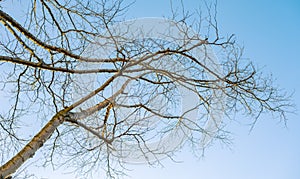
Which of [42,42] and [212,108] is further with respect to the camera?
[42,42]

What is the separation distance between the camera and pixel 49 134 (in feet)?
12.1

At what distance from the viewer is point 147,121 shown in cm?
383

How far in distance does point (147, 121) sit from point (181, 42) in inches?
40.0

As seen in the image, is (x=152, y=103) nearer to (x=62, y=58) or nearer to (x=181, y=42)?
(x=181, y=42)

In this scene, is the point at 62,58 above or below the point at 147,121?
above

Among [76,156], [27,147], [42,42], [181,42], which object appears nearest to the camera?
[27,147]

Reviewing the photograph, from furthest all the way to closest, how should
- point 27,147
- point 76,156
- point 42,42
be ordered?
point 42,42 → point 76,156 → point 27,147

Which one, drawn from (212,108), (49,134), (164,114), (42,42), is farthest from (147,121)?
(42,42)

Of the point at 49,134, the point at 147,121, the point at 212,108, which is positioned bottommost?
the point at 49,134

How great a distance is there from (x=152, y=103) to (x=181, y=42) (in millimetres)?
816

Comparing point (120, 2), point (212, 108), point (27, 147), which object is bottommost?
point (27, 147)

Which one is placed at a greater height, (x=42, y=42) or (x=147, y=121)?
(x=42, y=42)

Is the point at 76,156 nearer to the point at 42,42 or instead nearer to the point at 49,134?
the point at 49,134

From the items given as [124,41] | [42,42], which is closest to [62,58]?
[42,42]
